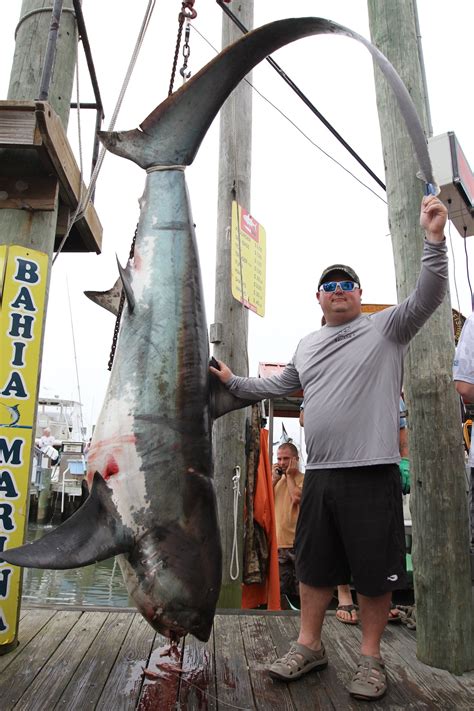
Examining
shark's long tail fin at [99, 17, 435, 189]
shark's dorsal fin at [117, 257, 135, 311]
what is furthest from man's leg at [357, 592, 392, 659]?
shark's long tail fin at [99, 17, 435, 189]

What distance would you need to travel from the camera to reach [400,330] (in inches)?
92.3

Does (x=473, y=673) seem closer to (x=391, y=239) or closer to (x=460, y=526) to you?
(x=460, y=526)

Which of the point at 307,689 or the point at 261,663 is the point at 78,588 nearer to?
the point at 261,663

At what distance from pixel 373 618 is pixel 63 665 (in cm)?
135

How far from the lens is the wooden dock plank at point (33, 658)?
2.13 metres

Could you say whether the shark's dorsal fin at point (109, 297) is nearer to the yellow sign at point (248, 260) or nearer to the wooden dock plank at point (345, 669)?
the yellow sign at point (248, 260)

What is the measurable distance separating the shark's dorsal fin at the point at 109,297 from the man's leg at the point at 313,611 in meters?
1.47

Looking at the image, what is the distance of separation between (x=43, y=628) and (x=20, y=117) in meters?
2.48

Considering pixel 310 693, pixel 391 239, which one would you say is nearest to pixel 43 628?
pixel 310 693

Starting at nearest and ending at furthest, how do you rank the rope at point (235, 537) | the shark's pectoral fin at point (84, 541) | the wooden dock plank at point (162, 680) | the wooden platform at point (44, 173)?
the shark's pectoral fin at point (84, 541) < the wooden dock plank at point (162, 680) < the wooden platform at point (44, 173) < the rope at point (235, 537)

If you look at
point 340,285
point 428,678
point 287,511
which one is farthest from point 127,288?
point 287,511

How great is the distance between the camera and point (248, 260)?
4.07 m

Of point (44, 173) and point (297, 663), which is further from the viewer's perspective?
point (44, 173)

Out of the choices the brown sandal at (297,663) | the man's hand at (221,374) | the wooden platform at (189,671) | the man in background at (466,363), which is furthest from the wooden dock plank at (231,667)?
the man in background at (466,363)
